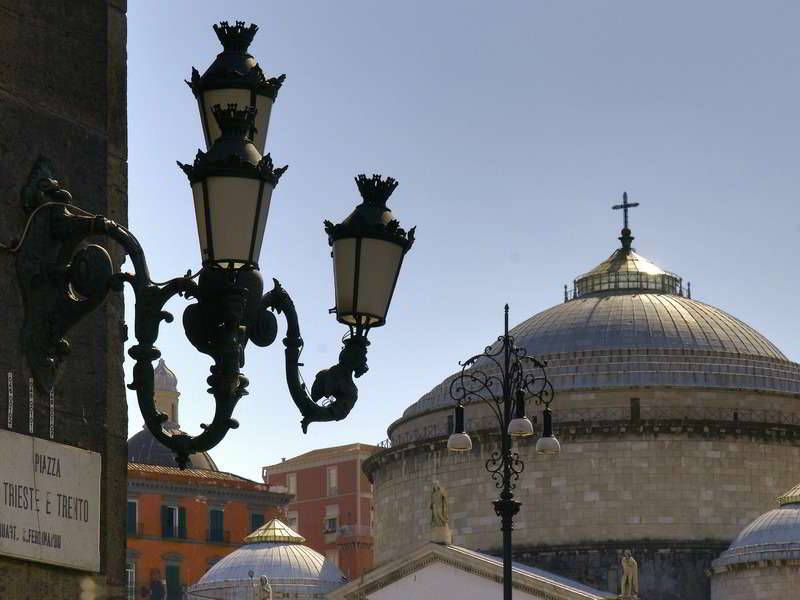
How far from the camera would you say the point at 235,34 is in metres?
11.3

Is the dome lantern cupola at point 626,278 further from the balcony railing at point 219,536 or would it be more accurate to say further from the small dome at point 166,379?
the small dome at point 166,379

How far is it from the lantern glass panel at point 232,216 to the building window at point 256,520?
307 feet

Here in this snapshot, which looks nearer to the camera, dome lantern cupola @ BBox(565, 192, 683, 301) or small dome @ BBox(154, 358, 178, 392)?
dome lantern cupola @ BBox(565, 192, 683, 301)

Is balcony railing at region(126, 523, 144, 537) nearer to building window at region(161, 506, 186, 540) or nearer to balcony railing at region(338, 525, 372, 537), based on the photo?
building window at region(161, 506, 186, 540)

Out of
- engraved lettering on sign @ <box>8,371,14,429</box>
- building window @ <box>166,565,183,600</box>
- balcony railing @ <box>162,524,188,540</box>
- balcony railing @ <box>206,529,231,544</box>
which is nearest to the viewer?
engraved lettering on sign @ <box>8,371,14,429</box>

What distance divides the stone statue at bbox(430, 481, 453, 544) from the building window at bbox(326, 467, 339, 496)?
41.1 meters

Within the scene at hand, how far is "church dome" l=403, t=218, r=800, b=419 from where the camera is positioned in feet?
254

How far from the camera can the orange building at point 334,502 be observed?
109312 mm

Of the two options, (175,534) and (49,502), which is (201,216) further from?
(175,534)

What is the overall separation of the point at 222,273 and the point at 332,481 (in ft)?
344

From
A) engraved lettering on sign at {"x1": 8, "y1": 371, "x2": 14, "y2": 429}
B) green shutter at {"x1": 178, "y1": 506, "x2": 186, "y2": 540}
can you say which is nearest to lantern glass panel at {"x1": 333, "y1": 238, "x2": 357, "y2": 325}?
engraved lettering on sign at {"x1": 8, "y1": 371, "x2": 14, "y2": 429}

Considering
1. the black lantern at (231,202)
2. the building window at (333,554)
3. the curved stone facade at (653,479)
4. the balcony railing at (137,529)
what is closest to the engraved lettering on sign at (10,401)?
the black lantern at (231,202)

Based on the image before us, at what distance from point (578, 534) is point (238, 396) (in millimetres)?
66811

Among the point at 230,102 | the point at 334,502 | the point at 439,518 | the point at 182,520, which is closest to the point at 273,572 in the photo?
the point at 439,518
